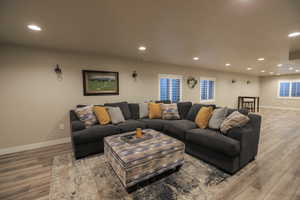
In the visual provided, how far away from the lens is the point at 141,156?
5.61 ft

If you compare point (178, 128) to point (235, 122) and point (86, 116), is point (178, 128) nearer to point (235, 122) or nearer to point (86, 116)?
point (235, 122)

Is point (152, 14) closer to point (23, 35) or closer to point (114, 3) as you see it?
point (114, 3)

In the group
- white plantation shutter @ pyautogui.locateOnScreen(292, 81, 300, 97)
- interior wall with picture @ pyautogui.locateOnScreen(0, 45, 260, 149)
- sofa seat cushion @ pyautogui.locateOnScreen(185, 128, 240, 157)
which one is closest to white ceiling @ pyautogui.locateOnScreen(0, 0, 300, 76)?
interior wall with picture @ pyautogui.locateOnScreen(0, 45, 260, 149)

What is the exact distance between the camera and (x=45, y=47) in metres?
3.03

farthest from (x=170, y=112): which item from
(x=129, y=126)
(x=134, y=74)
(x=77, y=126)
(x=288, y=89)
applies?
(x=288, y=89)

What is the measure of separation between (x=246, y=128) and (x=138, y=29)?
8.15 ft

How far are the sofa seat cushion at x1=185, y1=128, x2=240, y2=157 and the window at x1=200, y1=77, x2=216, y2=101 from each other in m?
4.40

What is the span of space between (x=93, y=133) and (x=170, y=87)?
362cm

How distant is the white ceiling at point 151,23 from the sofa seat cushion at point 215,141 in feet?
5.94

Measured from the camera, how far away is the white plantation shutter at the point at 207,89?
6.52 metres

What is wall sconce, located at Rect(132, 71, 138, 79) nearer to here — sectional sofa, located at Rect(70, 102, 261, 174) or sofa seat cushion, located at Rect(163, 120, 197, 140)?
sectional sofa, located at Rect(70, 102, 261, 174)

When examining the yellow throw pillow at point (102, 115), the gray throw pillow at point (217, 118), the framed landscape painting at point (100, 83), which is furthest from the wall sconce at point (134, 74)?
the gray throw pillow at point (217, 118)

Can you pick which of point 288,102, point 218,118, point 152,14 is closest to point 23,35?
point 152,14

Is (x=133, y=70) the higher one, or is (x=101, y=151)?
(x=133, y=70)
